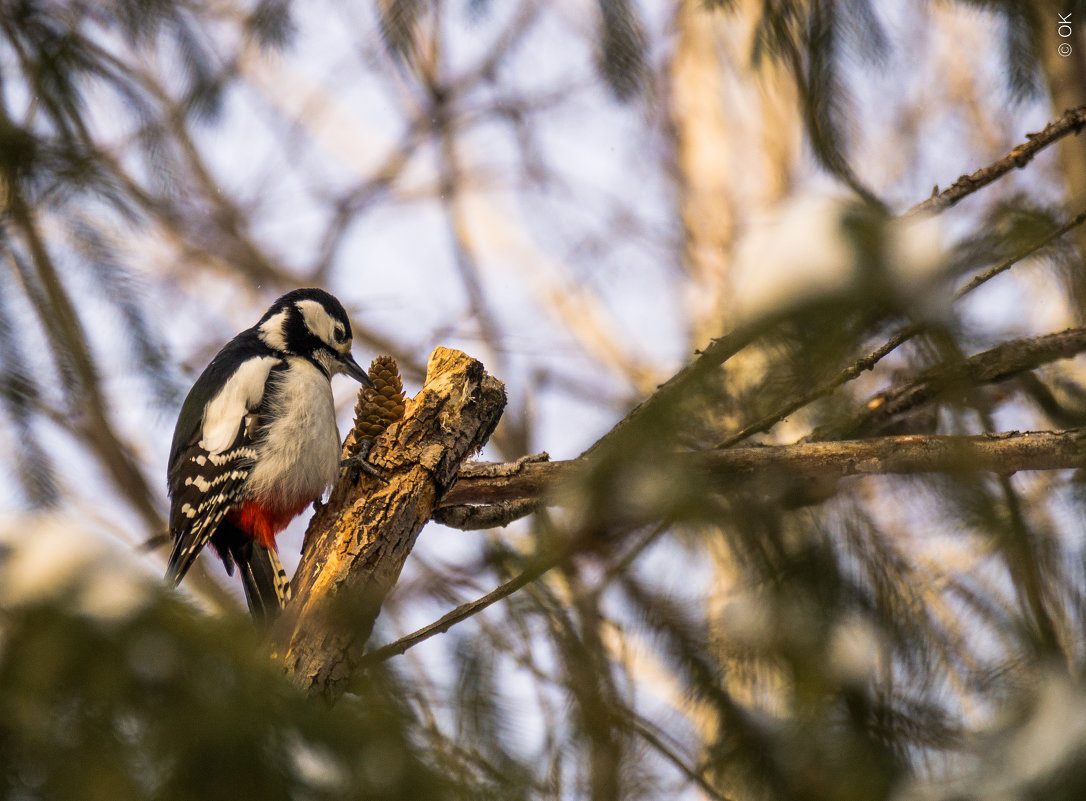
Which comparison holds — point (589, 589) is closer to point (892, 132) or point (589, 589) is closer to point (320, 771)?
point (320, 771)

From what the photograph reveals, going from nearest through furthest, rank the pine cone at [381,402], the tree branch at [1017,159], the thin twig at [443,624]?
1. the thin twig at [443,624]
2. the tree branch at [1017,159]
3. the pine cone at [381,402]

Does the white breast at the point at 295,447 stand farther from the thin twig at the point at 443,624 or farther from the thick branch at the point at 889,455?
the thick branch at the point at 889,455

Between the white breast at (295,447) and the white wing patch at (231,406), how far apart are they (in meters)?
0.05

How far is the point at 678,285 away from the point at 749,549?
5794 millimetres

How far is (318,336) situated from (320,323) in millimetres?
48

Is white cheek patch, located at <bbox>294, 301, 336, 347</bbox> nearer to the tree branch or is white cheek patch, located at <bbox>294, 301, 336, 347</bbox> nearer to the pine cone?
the pine cone

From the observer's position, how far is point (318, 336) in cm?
327

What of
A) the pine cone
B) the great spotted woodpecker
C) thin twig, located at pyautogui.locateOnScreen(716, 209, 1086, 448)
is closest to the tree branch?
thin twig, located at pyautogui.locateOnScreen(716, 209, 1086, 448)

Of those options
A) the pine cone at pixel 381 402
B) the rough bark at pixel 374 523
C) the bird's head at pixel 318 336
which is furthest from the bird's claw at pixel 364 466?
the bird's head at pixel 318 336

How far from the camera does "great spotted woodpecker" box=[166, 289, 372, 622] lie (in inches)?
106

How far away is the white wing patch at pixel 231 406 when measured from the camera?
2.89 m

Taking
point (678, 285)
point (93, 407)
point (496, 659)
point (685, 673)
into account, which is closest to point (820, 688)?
point (685, 673)

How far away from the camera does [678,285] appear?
21.7 ft

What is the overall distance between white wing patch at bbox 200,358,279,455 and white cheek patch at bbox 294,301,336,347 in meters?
0.32
